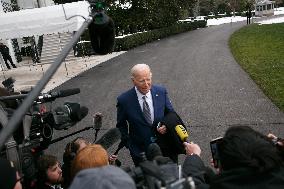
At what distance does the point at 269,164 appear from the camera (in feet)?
7.55

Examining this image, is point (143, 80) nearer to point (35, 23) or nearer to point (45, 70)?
point (35, 23)

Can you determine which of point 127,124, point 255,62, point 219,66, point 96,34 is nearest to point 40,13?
point 219,66

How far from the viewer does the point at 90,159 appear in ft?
9.07

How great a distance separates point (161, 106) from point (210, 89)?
876cm

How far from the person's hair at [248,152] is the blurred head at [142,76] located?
195 cm

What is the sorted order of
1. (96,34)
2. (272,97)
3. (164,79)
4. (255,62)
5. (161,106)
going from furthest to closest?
1. (255,62)
2. (164,79)
3. (272,97)
4. (161,106)
5. (96,34)

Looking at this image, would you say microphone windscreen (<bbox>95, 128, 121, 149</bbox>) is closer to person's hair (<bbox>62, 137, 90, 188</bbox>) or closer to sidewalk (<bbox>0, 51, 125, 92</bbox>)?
person's hair (<bbox>62, 137, 90, 188</bbox>)

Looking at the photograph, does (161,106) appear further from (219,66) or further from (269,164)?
(219,66)

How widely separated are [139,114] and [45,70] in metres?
18.5

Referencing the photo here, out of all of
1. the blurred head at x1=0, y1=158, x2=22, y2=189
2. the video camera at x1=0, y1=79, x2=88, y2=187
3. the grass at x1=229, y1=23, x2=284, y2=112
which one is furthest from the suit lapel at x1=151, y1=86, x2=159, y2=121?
the grass at x1=229, y1=23, x2=284, y2=112

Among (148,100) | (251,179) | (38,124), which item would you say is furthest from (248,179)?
(38,124)

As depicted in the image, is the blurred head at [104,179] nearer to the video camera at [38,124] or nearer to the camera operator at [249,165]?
the camera operator at [249,165]

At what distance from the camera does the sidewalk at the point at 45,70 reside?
18531 mm

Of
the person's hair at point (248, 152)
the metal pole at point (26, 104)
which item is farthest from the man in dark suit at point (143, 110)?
the metal pole at point (26, 104)
